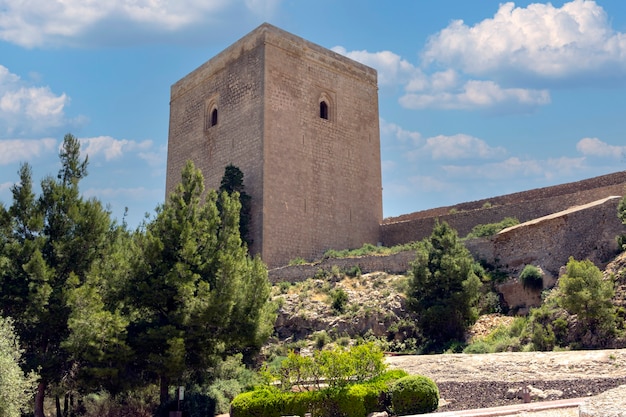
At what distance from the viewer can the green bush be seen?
963 cm

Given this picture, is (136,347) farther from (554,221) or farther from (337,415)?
(554,221)

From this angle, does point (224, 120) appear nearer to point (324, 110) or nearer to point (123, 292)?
point (324, 110)

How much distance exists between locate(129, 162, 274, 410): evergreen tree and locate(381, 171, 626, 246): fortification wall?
11.0 meters

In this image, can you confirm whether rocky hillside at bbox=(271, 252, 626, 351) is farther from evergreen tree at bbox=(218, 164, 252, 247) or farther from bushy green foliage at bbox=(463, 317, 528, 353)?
evergreen tree at bbox=(218, 164, 252, 247)

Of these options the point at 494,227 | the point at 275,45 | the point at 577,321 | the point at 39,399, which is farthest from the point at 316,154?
the point at 39,399

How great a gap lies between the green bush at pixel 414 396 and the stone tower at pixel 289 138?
42.3 feet

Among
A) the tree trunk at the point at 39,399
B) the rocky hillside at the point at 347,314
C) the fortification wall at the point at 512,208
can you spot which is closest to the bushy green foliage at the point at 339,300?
the rocky hillside at the point at 347,314

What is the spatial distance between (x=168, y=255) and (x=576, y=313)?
8.61 m

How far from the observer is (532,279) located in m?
17.4

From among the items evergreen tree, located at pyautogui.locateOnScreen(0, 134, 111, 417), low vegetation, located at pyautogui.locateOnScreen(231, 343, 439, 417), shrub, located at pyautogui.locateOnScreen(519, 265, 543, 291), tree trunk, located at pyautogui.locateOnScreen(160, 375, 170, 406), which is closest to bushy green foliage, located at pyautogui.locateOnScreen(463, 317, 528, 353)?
shrub, located at pyautogui.locateOnScreen(519, 265, 543, 291)

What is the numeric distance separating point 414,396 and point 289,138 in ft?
50.9

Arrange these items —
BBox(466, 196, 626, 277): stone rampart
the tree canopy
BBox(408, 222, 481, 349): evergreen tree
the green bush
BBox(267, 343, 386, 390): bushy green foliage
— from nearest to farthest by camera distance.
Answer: the green bush
BBox(267, 343, 386, 390): bushy green foliage
the tree canopy
BBox(408, 222, 481, 349): evergreen tree
BBox(466, 196, 626, 277): stone rampart

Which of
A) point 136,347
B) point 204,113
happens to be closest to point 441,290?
point 136,347

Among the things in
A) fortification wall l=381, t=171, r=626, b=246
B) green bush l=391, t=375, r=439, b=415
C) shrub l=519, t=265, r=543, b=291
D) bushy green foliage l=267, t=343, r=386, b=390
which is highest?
fortification wall l=381, t=171, r=626, b=246
